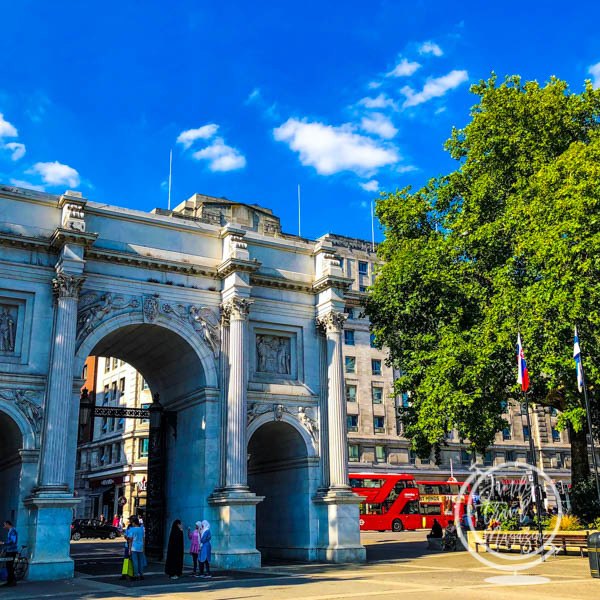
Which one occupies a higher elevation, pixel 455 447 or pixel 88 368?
pixel 88 368

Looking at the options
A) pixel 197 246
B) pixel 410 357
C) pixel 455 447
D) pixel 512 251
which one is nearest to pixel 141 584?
pixel 197 246

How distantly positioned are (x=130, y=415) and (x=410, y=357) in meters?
13.6

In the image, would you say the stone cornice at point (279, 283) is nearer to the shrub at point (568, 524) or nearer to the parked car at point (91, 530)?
the shrub at point (568, 524)

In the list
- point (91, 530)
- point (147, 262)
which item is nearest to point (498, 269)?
point (147, 262)

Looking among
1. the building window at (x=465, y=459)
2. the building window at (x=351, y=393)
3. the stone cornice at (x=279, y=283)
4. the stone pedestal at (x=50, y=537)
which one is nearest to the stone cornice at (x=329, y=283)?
the stone cornice at (x=279, y=283)

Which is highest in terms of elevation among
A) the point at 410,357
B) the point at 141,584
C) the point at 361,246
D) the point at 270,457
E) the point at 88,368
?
the point at 361,246

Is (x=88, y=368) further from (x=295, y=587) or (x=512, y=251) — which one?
(x=295, y=587)

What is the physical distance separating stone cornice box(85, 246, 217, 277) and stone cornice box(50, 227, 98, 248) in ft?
2.25

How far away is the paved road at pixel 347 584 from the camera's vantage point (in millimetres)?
15990

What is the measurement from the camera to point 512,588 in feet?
54.8

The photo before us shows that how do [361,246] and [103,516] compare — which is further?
[361,246]

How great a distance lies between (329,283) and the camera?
1204 inches

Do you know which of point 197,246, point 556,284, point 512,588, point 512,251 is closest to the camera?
point 512,588

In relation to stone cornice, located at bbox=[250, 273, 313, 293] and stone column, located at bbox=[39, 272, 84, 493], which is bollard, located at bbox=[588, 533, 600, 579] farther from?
stone column, located at bbox=[39, 272, 84, 493]
